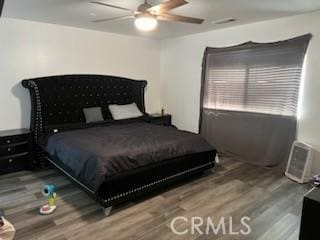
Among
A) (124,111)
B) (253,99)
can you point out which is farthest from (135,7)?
(253,99)

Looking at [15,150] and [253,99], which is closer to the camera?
[15,150]

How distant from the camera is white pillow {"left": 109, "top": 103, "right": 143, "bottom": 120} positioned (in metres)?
4.79

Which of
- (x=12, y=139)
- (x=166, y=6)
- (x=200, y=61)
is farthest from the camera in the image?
(x=200, y=61)

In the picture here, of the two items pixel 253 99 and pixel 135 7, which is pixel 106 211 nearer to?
pixel 135 7

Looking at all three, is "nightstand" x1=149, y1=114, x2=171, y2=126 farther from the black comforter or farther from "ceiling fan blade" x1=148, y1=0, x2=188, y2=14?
"ceiling fan blade" x1=148, y1=0, x2=188, y2=14

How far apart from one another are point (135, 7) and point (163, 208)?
2.55 metres

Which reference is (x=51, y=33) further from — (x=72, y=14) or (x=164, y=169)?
(x=164, y=169)

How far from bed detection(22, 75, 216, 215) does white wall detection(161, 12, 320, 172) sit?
1032mm

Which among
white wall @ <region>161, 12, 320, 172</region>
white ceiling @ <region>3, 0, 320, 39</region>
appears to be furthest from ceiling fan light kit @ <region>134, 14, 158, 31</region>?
white wall @ <region>161, 12, 320, 172</region>

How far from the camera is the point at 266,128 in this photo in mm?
4121

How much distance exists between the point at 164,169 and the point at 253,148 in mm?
1985

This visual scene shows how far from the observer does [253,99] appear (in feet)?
14.1

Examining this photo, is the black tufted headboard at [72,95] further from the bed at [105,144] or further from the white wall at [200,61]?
the white wall at [200,61]

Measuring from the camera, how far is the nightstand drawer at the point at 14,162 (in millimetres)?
3693
